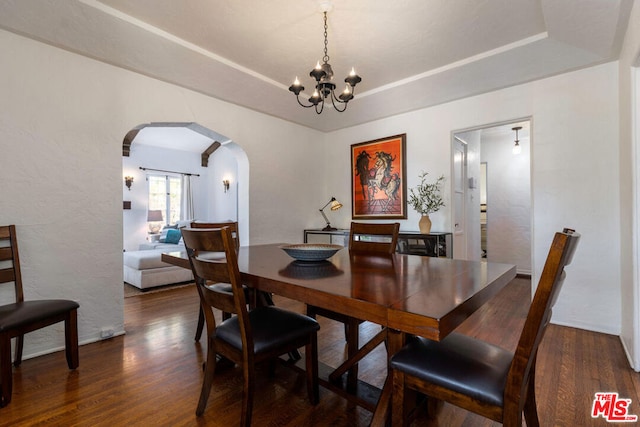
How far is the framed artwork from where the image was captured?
13.1 feet

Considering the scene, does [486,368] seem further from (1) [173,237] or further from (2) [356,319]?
(1) [173,237]

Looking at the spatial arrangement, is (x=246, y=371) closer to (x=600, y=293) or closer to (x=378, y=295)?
(x=378, y=295)

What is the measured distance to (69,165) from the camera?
238 centimetres

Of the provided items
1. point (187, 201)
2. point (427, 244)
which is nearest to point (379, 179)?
point (427, 244)

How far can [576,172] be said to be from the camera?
2.73 metres

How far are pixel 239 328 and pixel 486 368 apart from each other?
107 cm

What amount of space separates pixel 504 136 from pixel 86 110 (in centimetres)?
593

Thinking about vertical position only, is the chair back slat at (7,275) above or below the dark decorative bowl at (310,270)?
below

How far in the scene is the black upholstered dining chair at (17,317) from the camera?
64.4 inches

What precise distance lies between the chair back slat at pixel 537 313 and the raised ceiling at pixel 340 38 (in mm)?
2130

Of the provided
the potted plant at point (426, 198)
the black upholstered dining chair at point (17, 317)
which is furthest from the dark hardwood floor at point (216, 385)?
the potted plant at point (426, 198)

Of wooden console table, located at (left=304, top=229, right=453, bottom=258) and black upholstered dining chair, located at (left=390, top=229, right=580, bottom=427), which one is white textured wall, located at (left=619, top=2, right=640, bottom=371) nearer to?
wooden console table, located at (left=304, top=229, right=453, bottom=258)

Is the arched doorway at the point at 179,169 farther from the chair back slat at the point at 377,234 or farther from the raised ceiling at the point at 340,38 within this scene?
the chair back slat at the point at 377,234

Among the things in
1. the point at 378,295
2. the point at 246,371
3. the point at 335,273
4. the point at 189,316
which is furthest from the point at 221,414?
the point at 189,316
